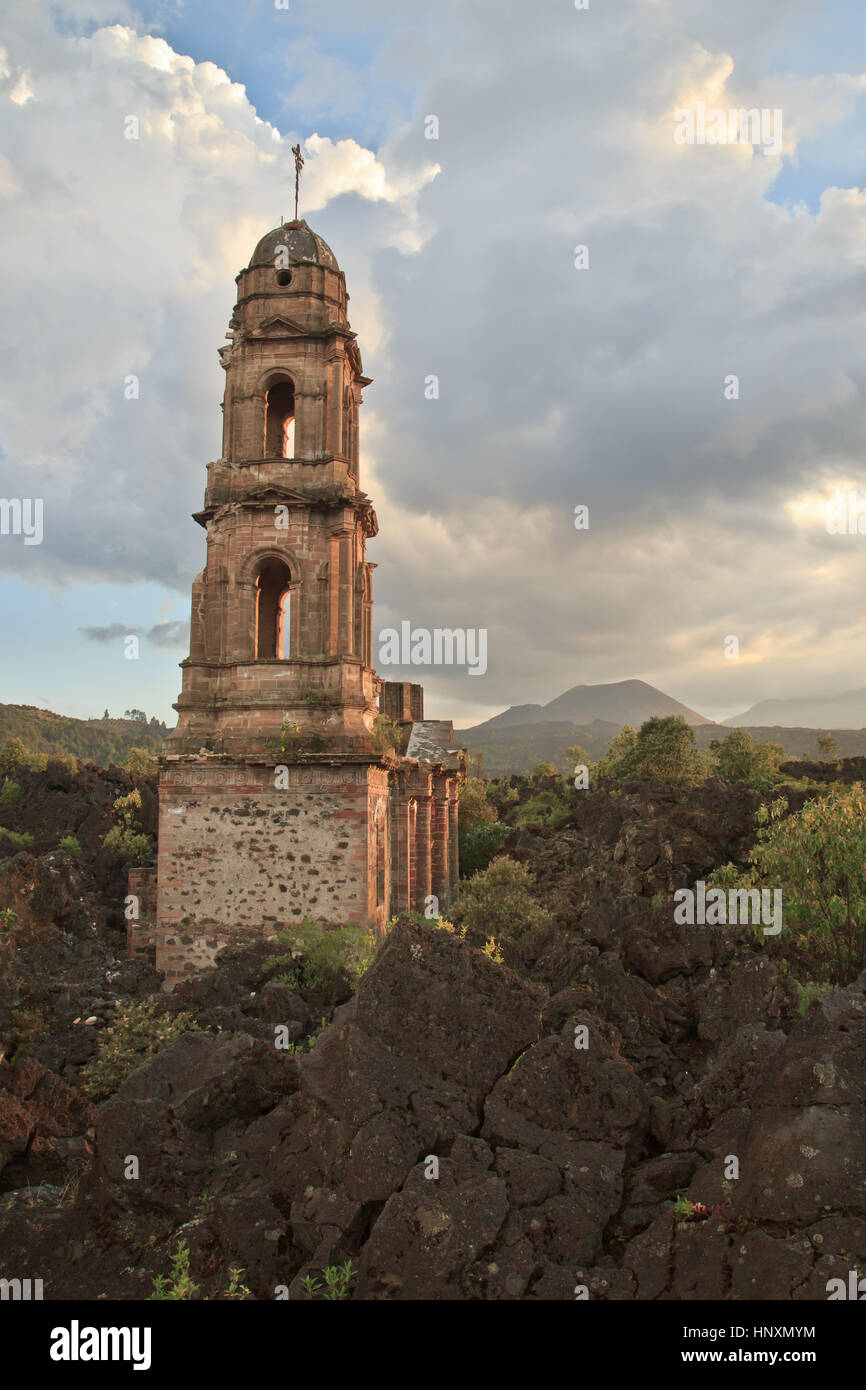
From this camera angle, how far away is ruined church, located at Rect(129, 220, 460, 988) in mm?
18109

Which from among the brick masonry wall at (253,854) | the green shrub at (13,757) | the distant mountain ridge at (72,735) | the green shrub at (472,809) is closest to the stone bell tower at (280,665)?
the brick masonry wall at (253,854)

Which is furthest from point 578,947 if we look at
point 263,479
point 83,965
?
point 263,479

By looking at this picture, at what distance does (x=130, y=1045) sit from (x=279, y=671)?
8954mm

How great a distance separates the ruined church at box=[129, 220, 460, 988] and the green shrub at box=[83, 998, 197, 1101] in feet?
17.3

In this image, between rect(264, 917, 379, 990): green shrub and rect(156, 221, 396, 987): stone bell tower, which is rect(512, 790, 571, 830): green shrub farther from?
rect(264, 917, 379, 990): green shrub

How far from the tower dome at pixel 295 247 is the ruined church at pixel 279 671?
0.05 meters

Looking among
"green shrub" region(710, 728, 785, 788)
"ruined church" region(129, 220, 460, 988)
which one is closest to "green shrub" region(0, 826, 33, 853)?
"ruined church" region(129, 220, 460, 988)

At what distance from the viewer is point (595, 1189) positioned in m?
7.28

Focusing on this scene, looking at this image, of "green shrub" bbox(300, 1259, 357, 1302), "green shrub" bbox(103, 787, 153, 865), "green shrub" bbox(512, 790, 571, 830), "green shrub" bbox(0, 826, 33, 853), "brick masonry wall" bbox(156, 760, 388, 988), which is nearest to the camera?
"green shrub" bbox(300, 1259, 357, 1302)

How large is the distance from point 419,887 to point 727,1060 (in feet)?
63.5

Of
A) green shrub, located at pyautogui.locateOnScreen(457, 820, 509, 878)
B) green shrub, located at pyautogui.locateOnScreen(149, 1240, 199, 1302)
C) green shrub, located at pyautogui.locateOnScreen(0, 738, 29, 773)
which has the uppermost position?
green shrub, located at pyautogui.locateOnScreen(0, 738, 29, 773)

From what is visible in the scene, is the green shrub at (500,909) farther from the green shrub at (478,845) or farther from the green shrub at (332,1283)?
the green shrub at (332,1283)
